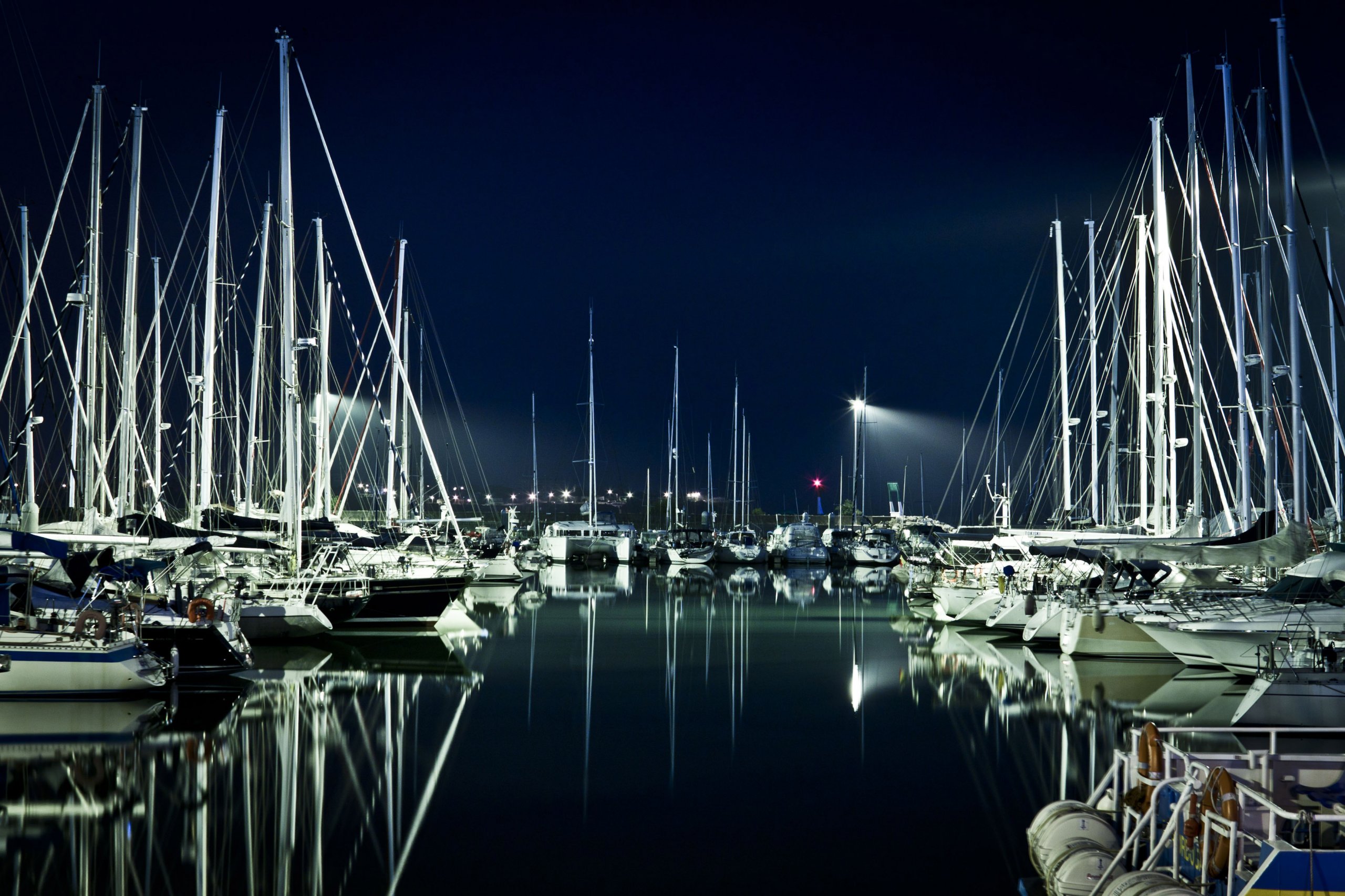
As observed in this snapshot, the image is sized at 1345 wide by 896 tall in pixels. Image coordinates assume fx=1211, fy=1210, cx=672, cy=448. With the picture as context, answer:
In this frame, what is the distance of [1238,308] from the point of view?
91.4 ft

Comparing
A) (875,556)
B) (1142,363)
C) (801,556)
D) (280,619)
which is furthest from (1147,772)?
(801,556)

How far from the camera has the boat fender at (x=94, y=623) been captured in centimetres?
1969

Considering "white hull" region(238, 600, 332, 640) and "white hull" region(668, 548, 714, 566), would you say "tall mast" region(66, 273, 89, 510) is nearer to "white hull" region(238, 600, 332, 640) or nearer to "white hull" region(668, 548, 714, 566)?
"white hull" region(238, 600, 332, 640)

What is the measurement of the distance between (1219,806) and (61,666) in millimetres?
→ 17025

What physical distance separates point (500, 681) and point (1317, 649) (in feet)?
48.4

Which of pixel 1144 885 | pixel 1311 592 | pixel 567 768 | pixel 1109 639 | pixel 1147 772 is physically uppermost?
pixel 1311 592

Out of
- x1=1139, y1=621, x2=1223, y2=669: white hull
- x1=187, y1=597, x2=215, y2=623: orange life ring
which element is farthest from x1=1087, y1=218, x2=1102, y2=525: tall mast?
x1=187, y1=597, x2=215, y2=623: orange life ring

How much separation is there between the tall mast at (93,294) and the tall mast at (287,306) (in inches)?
170

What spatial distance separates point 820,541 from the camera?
8825 centimetres

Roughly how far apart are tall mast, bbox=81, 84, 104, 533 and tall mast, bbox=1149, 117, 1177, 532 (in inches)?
1086

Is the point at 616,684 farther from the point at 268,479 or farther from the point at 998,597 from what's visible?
the point at 268,479

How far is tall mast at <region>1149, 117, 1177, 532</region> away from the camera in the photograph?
111 ft

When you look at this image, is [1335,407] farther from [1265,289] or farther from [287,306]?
[287,306]

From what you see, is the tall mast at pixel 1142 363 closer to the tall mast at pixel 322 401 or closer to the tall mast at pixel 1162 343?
the tall mast at pixel 1162 343
